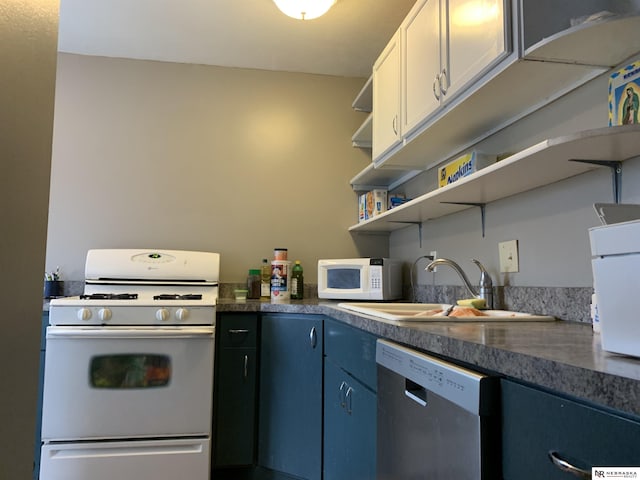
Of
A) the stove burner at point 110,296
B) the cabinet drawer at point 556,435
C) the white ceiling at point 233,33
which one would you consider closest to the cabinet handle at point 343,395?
the cabinet drawer at point 556,435

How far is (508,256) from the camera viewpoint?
67.2 inches

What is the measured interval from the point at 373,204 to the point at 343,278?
48 cm

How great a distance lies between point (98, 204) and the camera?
9.07 ft

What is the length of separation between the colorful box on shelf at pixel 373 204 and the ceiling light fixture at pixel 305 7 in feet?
3.25

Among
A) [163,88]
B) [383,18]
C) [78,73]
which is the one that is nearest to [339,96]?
[383,18]

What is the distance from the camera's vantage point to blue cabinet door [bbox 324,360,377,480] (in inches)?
56.8

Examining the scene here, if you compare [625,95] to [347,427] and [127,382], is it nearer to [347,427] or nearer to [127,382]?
[347,427]

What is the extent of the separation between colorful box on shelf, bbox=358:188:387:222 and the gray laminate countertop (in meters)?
1.36

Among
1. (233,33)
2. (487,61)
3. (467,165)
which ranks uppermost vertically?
(233,33)

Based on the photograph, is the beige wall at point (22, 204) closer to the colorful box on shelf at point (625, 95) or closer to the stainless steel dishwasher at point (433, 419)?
the stainless steel dishwasher at point (433, 419)

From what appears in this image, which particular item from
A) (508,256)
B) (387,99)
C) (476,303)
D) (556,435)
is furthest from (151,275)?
(556,435)

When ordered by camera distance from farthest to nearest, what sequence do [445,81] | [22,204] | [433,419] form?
1. [445,81]
2. [433,419]
3. [22,204]

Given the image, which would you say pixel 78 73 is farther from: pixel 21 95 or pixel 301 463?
pixel 301 463

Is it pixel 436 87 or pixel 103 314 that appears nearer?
pixel 436 87
